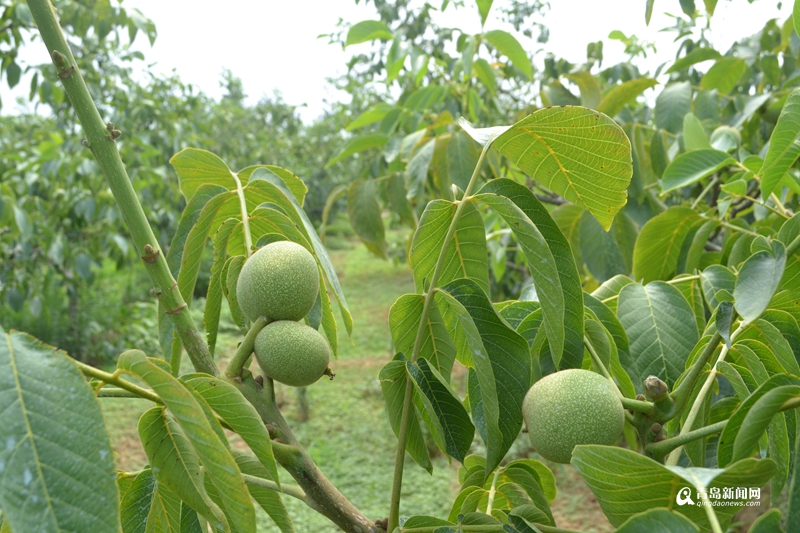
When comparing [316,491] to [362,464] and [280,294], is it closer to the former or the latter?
[280,294]

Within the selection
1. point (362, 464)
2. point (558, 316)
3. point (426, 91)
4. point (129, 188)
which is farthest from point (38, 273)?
point (558, 316)

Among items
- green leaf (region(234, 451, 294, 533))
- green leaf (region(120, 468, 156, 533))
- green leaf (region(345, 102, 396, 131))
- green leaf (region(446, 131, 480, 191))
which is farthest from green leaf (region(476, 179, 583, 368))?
green leaf (region(345, 102, 396, 131))

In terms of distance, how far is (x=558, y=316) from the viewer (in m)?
0.64

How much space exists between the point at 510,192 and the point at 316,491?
1.44ft

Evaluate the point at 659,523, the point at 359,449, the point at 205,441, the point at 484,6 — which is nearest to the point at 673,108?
the point at 484,6

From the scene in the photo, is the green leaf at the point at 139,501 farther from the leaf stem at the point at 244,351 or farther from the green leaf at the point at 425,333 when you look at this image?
the green leaf at the point at 425,333

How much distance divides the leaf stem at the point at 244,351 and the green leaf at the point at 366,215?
3.97ft

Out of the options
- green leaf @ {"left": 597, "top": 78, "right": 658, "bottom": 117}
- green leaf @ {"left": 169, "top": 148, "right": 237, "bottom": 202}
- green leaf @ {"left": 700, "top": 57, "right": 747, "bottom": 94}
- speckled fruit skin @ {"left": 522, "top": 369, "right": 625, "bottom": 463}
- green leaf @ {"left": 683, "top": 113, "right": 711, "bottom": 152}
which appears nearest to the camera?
speckled fruit skin @ {"left": 522, "top": 369, "right": 625, "bottom": 463}

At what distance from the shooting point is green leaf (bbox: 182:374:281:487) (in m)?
0.62

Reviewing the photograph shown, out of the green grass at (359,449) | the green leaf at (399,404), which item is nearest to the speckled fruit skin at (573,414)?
the green leaf at (399,404)

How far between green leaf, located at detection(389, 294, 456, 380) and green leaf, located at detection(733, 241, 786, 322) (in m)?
0.36

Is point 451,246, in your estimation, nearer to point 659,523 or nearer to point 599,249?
point 659,523

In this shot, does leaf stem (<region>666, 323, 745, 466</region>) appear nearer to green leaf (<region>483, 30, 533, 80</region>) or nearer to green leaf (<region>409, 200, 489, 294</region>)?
green leaf (<region>409, 200, 489, 294</region>)

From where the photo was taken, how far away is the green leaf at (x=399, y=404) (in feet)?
2.50
